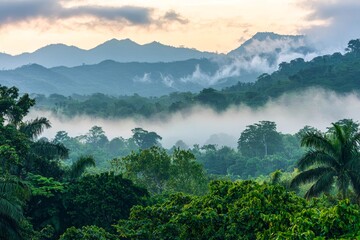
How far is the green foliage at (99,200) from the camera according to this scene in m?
30.3

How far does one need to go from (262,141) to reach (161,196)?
103479mm

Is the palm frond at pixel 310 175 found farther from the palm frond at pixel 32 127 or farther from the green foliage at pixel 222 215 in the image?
the palm frond at pixel 32 127

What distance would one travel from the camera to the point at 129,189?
32469 mm

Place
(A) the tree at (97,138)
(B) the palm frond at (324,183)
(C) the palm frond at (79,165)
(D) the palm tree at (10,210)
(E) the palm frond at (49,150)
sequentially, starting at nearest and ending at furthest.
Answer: (D) the palm tree at (10,210) → (B) the palm frond at (324,183) → (C) the palm frond at (79,165) → (E) the palm frond at (49,150) → (A) the tree at (97,138)

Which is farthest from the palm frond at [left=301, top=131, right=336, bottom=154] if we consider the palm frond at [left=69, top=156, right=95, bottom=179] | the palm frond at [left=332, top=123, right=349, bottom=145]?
the palm frond at [left=69, top=156, right=95, bottom=179]

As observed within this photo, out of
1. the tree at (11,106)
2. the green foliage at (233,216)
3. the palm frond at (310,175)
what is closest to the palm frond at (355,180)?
the palm frond at (310,175)

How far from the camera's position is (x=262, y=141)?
137625 mm

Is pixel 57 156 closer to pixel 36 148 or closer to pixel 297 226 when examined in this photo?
pixel 36 148

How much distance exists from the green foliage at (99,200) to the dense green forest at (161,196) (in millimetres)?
58

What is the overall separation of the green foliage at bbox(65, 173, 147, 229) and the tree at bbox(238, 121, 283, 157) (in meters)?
106

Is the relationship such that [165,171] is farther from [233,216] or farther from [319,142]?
[233,216]

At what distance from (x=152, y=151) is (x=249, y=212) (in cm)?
3469

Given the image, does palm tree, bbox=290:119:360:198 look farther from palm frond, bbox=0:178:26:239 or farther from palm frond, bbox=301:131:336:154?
palm frond, bbox=0:178:26:239

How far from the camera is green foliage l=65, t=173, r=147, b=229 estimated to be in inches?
1195
